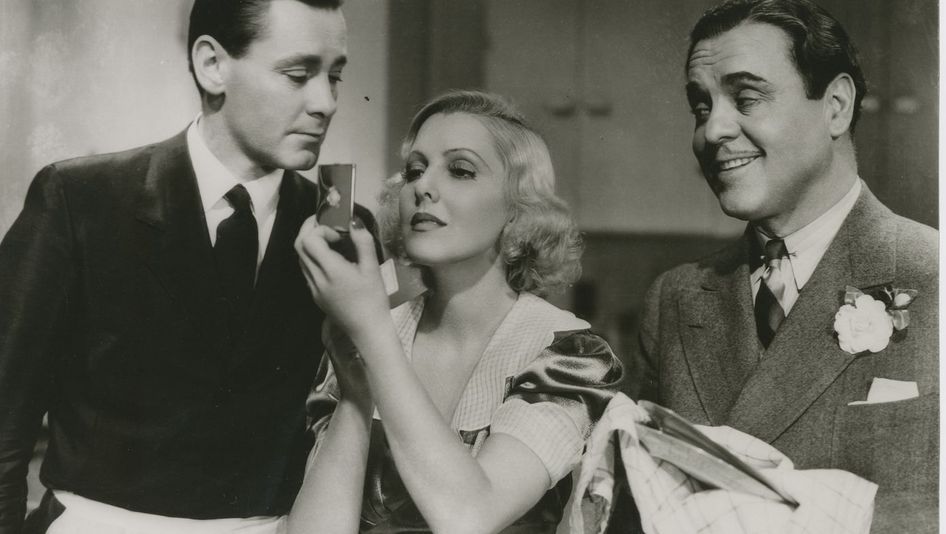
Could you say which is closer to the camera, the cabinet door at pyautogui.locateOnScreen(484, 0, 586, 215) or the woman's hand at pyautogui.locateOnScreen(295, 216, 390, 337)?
the woman's hand at pyautogui.locateOnScreen(295, 216, 390, 337)

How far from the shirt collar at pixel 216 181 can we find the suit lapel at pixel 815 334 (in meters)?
1.03

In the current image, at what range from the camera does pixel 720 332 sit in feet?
5.61

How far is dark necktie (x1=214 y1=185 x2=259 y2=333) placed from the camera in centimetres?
163

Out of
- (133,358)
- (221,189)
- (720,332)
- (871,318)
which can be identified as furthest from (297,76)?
(871,318)

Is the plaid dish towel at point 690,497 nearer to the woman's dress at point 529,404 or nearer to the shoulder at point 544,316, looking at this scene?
the woman's dress at point 529,404

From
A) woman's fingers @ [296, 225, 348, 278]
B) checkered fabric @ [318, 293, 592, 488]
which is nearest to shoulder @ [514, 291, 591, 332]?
checkered fabric @ [318, 293, 592, 488]

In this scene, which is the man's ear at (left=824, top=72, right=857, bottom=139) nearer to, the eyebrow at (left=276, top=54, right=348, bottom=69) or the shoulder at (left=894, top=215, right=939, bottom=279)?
the shoulder at (left=894, top=215, right=939, bottom=279)

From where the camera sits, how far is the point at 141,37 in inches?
67.9

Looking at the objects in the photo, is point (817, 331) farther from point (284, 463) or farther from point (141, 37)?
point (141, 37)

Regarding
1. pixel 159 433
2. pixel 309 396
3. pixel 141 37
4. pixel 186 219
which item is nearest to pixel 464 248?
pixel 309 396

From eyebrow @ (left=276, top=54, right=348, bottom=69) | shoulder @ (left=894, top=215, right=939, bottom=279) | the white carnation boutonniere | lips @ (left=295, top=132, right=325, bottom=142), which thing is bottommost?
the white carnation boutonniere

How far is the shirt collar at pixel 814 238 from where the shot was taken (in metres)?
1.67

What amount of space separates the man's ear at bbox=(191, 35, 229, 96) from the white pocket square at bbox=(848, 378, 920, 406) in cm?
138

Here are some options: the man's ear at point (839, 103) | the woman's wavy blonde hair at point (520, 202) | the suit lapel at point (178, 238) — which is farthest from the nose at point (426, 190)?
the man's ear at point (839, 103)
